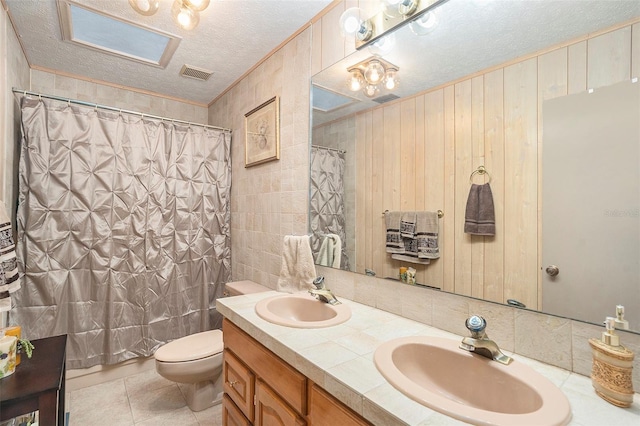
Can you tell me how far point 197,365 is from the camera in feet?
5.83

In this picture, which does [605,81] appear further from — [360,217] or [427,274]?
[360,217]

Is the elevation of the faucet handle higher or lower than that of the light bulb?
lower

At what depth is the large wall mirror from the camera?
79 cm

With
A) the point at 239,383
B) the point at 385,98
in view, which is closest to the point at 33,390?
the point at 239,383

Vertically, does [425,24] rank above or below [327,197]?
above

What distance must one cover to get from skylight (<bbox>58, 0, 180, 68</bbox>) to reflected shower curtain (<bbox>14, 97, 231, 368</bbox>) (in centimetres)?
45

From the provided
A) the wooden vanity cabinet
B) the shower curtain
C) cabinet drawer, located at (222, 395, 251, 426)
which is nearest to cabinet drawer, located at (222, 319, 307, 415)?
the wooden vanity cabinet

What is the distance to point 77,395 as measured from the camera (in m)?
2.08

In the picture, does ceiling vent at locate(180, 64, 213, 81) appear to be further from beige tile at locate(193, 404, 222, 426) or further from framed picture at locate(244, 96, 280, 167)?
beige tile at locate(193, 404, 222, 426)

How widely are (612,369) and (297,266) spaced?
4.34 feet

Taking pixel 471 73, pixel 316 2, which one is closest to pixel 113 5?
pixel 316 2

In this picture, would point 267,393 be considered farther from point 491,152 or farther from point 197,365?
point 491,152

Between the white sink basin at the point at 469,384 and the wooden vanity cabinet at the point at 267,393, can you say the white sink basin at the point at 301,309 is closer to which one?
the wooden vanity cabinet at the point at 267,393

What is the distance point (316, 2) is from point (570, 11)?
1.23 metres
